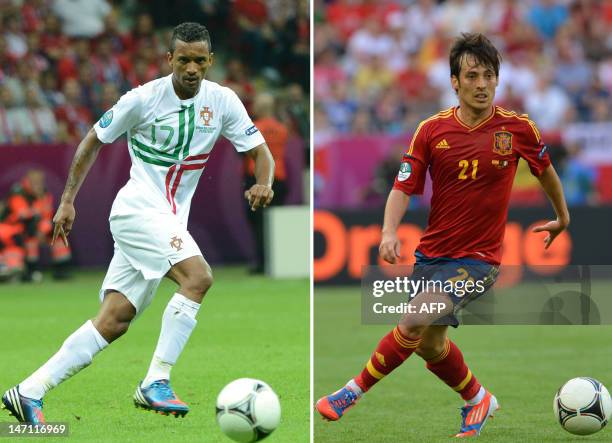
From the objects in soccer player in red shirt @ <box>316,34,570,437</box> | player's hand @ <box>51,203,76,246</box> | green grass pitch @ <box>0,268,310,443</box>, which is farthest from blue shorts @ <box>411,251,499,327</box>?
player's hand @ <box>51,203,76,246</box>

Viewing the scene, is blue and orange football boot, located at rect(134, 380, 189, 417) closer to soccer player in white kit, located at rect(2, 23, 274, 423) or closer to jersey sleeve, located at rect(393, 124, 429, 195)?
soccer player in white kit, located at rect(2, 23, 274, 423)

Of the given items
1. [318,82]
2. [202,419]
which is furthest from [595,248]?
[202,419]

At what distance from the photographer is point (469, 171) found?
6.69 meters

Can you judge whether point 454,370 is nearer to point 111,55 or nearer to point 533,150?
point 533,150

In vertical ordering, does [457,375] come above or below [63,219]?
below

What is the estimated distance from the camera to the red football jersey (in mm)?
6668

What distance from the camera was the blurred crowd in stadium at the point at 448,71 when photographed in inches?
767

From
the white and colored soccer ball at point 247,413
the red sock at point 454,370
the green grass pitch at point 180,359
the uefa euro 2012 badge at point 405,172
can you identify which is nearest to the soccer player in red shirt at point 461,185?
the uefa euro 2012 badge at point 405,172

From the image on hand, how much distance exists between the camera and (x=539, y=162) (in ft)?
22.3

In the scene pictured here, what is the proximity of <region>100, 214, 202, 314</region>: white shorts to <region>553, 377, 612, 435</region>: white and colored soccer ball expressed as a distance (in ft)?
6.97

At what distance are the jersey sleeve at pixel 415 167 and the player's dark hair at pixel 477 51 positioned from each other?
15.9 inches

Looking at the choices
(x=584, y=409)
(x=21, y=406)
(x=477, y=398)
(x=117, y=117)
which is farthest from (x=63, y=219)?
(x=584, y=409)

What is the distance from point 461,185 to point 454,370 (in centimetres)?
106

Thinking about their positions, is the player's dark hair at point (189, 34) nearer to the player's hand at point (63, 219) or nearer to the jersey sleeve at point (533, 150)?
the player's hand at point (63, 219)
